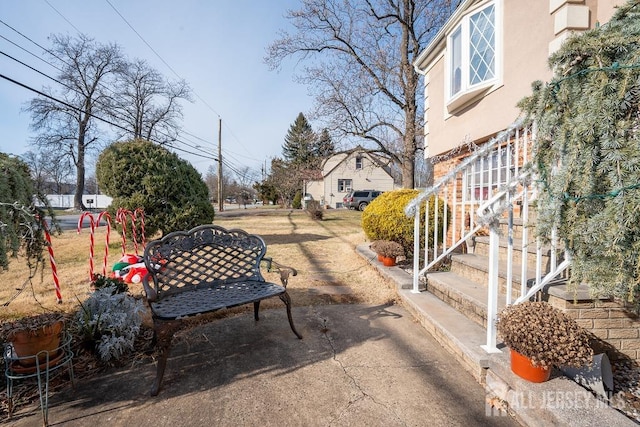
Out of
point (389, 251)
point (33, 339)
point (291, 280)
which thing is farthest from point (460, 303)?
point (33, 339)

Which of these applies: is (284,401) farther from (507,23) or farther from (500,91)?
(507,23)

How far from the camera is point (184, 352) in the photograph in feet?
8.36

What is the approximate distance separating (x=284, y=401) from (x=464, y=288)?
6.84 feet

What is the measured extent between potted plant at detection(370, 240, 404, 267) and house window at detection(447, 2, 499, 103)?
2742 millimetres

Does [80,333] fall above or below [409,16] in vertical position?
below

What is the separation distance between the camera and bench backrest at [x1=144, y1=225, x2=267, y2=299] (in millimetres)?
2693

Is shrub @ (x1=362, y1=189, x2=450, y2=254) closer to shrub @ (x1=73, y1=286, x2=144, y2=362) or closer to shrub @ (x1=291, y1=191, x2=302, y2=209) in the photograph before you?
shrub @ (x1=73, y1=286, x2=144, y2=362)

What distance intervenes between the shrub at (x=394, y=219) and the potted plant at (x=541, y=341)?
2.99 m

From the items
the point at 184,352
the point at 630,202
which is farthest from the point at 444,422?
the point at 184,352

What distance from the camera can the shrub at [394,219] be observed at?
16.3ft

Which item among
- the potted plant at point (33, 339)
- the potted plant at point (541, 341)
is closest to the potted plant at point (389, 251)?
the potted plant at point (541, 341)

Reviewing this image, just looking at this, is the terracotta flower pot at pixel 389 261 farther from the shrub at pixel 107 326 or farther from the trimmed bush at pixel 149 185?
the trimmed bush at pixel 149 185

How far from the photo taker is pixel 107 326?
7.91 ft

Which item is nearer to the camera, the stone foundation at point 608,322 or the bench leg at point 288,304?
the stone foundation at point 608,322
